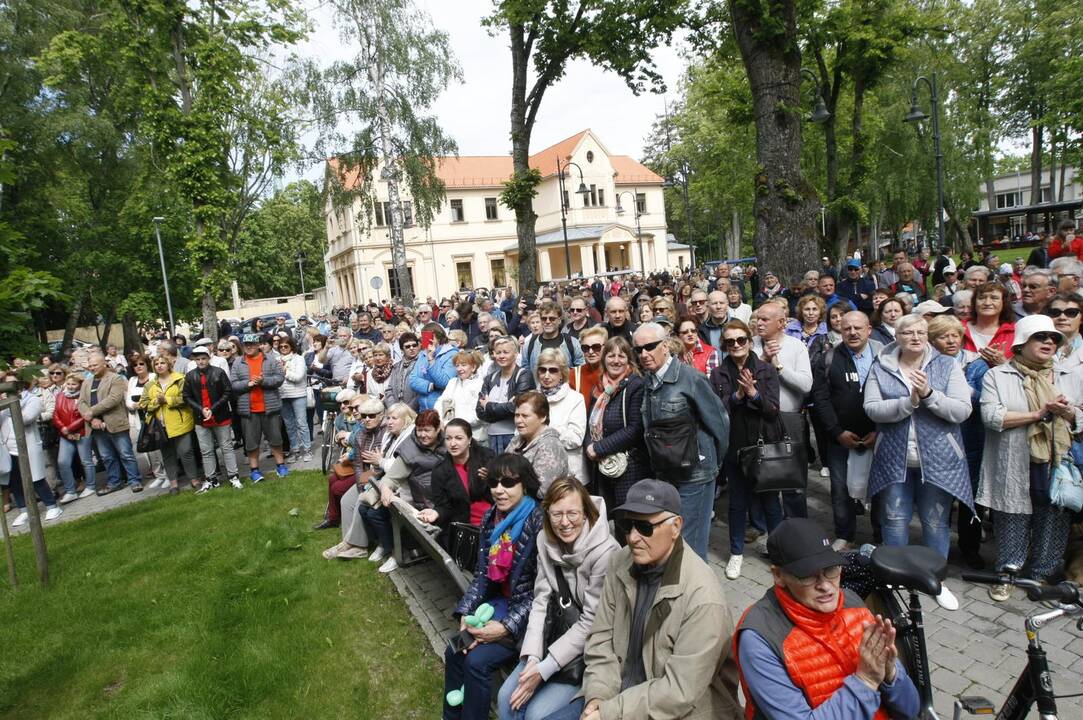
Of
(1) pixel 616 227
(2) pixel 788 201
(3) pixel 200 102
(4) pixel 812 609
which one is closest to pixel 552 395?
(4) pixel 812 609

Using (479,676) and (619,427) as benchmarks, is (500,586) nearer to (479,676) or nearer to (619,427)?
(479,676)

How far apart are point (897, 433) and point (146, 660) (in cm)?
568

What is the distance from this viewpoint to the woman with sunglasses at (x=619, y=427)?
465 centimetres

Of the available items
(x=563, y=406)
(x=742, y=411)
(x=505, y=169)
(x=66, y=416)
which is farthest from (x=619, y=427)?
(x=505, y=169)

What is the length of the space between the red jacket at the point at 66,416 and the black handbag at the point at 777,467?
31.7ft

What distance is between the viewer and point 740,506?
503 centimetres

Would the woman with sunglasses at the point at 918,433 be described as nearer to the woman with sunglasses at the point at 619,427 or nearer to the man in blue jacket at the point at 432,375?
the woman with sunglasses at the point at 619,427

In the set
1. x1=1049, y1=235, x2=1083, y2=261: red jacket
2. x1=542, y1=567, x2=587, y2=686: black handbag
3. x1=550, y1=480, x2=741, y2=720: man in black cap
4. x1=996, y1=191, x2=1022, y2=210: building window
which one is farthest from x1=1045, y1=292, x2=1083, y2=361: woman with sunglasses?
x1=996, y1=191, x2=1022, y2=210: building window

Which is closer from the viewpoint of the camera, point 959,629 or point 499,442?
point 959,629

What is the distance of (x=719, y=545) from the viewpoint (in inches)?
221

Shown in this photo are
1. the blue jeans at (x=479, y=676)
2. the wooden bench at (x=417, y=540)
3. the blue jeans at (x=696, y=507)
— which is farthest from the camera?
the blue jeans at (x=696, y=507)

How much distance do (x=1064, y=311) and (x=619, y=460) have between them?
3.12 metres

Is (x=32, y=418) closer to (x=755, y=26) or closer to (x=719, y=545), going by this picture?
(x=719, y=545)

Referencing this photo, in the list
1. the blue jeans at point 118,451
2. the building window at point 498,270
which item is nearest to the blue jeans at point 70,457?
the blue jeans at point 118,451
